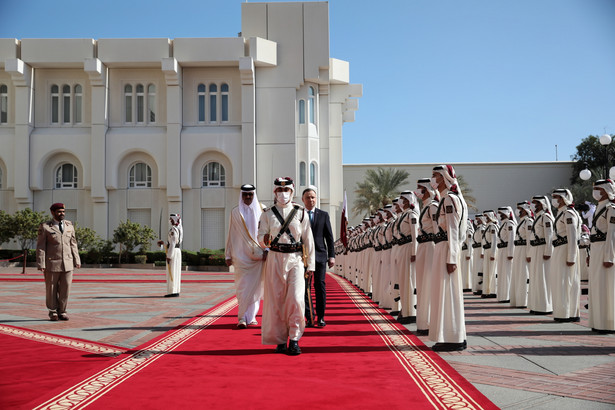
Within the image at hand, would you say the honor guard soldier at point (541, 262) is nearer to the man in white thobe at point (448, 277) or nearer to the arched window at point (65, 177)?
the man in white thobe at point (448, 277)

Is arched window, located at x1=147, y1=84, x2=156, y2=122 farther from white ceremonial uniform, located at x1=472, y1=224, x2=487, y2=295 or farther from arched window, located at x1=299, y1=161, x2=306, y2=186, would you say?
white ceremonial uniform, located at x1=472, y1=224, x2=487, y2=295

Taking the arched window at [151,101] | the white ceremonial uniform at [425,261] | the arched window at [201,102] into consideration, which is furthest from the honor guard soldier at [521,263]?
the arched window at [151,101]

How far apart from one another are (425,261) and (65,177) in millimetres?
36677

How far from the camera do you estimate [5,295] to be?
15.8 m

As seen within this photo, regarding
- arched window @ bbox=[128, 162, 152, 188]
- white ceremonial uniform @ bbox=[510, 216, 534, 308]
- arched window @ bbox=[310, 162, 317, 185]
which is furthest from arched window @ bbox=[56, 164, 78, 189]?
white ceremonial uniform @ bbox=[510, 216, 534, 308]

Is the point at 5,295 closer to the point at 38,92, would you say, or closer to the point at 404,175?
the point at 38,92

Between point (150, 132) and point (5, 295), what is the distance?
81.0 feet

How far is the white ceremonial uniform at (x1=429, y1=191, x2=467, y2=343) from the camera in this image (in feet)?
Answer: 23.9

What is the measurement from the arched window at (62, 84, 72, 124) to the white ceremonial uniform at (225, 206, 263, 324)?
3418 centimetres

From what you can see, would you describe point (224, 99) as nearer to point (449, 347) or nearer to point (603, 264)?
point (603, 264)

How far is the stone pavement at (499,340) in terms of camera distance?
5.05 metres

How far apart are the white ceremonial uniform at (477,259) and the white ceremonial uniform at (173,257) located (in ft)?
26.1

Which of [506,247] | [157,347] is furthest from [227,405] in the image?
[506,247]

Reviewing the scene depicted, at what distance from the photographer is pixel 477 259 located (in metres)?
17.2
